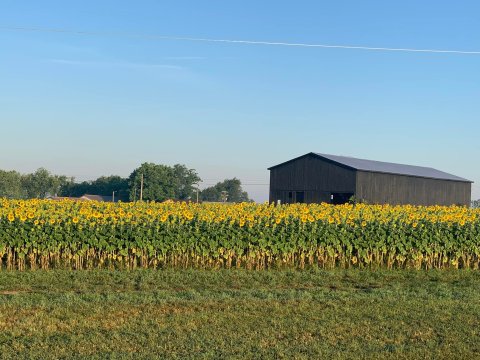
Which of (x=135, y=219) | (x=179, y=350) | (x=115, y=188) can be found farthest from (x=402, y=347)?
(x=115, y=188)

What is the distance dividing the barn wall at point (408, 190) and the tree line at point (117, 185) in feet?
208

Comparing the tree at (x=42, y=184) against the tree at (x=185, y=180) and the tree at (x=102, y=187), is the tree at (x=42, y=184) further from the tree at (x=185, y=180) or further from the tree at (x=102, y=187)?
the tree at (x=185, y=180)

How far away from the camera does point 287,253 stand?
15.5m

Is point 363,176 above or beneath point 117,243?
above

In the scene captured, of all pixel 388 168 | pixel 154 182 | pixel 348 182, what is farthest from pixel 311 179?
pixel 154 182

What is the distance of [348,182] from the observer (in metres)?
48.8

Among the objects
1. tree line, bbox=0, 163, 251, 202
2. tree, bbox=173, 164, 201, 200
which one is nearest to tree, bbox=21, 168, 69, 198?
tree line, bbox=0, 163, 251, 202

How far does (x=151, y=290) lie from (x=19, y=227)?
16.1 feet

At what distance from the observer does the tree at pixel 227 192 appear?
162 m

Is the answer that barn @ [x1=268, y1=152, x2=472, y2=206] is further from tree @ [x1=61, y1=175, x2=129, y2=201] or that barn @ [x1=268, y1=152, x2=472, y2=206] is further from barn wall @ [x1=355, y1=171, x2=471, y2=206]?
tree @ [x1=61, y1=175, x2=129, y2=201]

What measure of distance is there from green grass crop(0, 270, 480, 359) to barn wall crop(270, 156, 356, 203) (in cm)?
3602

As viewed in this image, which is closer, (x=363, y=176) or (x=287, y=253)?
(x=287, y=253)

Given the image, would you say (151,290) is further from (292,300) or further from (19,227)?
(19,227)

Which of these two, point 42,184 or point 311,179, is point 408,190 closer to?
point 311,179
